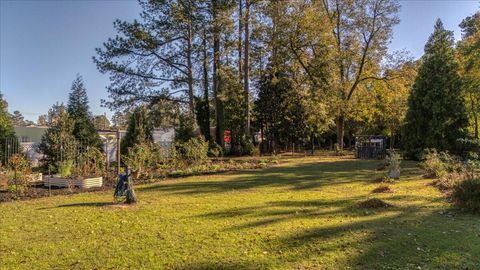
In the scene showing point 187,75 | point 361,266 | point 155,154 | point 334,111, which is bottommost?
point 361,266

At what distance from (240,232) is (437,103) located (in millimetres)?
14580

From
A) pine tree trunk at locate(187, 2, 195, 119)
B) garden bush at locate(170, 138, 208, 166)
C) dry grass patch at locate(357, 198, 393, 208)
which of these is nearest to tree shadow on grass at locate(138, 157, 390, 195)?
garden bush at locate(170, 138, 208, 166)

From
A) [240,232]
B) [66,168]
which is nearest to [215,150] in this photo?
[66,168]

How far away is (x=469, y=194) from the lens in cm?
650

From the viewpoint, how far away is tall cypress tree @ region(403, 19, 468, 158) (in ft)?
53.2

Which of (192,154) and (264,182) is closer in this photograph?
(264,182)

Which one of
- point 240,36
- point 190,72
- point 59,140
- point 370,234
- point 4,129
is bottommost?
point 370,234

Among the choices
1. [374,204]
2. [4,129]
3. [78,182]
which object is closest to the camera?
[374,204]

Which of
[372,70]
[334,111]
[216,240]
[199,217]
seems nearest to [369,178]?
[199,217]

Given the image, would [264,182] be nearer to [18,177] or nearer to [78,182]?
[78,182]

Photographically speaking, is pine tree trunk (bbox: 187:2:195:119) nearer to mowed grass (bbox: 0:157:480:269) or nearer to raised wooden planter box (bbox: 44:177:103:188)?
raised wooden planter box (bbox: 44:177:103:188)

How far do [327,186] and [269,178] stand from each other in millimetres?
2224

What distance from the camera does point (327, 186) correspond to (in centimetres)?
965

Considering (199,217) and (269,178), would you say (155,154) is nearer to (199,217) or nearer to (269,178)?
(269,178)
